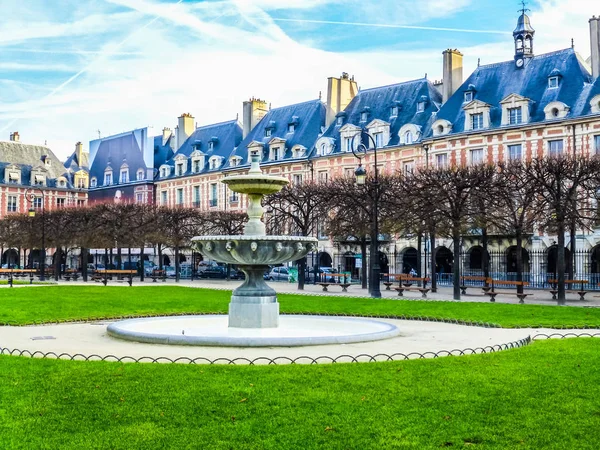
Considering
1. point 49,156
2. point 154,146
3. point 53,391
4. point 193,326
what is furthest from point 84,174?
point 53,391

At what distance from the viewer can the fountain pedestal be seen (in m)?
A: 14.6

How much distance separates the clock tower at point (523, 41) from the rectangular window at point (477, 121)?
4103 millimetres

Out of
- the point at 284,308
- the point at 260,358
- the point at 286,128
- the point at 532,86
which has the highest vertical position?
the point at 286,128

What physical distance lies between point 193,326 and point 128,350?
4.14 m

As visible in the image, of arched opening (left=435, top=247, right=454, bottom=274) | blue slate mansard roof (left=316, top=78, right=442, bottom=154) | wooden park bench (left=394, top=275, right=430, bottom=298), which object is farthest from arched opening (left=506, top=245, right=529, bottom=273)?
blue slate mansard roof (left=316, top=78, right=442, bottom=154)

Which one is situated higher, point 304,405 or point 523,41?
point 523,41

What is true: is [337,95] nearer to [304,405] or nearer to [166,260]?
[166,260]

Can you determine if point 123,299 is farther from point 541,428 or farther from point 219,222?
point 219,222

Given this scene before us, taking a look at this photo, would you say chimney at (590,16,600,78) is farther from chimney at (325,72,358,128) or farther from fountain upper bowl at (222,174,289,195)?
fountain upper bowl at (222,174,289,195)

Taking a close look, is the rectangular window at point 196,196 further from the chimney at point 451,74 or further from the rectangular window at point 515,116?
the rectangular window at point 515,116

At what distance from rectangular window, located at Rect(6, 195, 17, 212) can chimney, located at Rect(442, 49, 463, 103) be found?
1756 inches

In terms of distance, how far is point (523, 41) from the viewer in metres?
44.7

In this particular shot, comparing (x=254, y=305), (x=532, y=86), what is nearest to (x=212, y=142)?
(x=532, y=86)

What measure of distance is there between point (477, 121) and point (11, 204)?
4772 centimetres
